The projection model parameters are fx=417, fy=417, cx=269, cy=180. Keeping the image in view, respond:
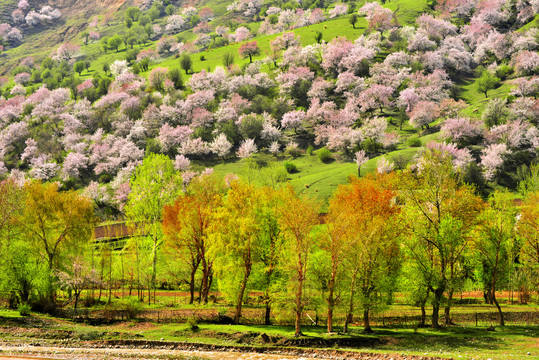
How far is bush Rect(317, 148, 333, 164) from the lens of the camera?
367ft

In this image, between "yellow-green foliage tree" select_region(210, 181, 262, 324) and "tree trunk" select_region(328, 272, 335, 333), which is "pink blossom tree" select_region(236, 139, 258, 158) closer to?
"yellow-green foliage tree" select_region(210, 181, 262, 324)

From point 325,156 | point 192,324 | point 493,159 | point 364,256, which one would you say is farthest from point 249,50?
point 192,324

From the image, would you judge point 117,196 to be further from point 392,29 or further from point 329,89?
point 392,29

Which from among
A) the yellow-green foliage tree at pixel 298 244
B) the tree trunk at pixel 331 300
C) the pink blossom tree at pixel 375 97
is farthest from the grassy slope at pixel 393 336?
the pink blossom tree at pixel 375 97

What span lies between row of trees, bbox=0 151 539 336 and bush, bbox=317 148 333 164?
57591 mm

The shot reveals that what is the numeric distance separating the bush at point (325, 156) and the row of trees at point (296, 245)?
57.6 m

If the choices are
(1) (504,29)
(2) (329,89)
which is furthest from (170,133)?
(1) (504,29)

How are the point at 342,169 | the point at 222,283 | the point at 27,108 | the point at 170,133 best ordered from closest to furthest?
the point at 222,283, the point at 342,169, the point at 170,133, the point at 27,108

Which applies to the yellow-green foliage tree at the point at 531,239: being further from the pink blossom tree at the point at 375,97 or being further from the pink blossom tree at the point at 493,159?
the pink blossom tree at the point at 375,97

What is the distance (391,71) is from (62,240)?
118146mm

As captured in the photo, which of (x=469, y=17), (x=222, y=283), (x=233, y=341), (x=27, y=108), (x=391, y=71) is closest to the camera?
(x=233, y=341)

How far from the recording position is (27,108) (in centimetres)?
15450

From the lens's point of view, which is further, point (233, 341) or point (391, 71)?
point (391, 71)

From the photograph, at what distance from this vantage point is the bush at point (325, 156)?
11200cm
